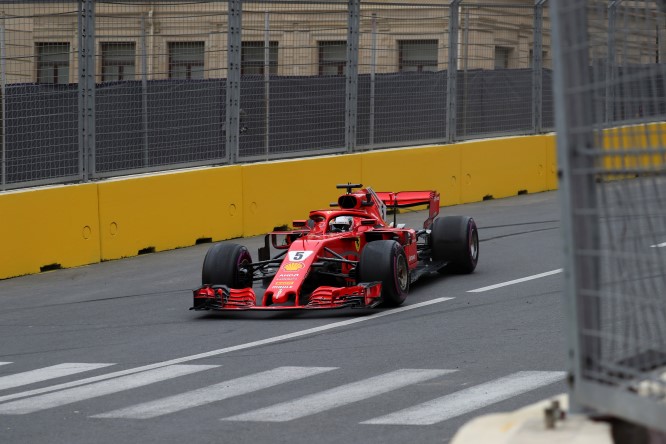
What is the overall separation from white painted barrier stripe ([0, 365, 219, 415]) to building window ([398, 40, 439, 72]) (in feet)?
36.7

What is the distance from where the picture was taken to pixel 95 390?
8555 mm

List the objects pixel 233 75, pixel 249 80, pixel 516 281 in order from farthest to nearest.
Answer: pixel 249 80, pixel 233 75, pixel 516 281

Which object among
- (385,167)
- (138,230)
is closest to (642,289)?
(138,230)

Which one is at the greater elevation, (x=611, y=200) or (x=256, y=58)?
(x=256, y=58)

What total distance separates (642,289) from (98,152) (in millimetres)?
12351

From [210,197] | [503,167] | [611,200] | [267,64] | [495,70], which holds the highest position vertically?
[495,70]

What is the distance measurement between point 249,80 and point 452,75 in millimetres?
4668

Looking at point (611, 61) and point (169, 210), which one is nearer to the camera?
point (611, 61)

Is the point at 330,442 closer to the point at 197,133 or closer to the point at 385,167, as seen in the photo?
the point at 197,133

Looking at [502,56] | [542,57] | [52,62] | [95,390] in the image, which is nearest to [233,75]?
[52,62]

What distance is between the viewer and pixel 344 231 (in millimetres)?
12141

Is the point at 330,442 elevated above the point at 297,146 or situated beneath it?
situated beneath

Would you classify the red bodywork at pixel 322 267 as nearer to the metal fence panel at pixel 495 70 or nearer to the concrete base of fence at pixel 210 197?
the concrete base of fence at pixel 210 197

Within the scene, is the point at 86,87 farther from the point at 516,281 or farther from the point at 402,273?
the point at 516,281
